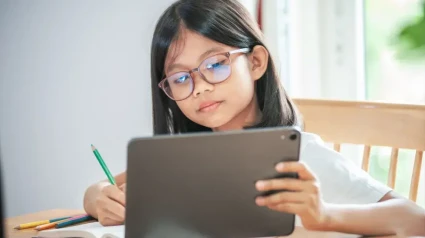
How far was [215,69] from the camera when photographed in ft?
3.83

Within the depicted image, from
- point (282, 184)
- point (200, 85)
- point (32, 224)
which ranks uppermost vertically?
point (200, 85)

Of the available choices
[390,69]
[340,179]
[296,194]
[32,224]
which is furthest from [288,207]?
[390,69]

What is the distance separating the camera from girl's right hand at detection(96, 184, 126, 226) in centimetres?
110

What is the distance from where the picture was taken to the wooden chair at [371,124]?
1.28 metres

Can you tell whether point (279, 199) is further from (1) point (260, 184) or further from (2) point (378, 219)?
(2) point (378, 219)

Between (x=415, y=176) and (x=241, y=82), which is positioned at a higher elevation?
(x=241, y=82)

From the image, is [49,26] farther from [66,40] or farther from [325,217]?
[325,217]

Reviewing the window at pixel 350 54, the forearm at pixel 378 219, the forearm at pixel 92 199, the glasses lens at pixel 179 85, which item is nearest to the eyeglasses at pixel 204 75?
the glasses lens at pixel 179 85

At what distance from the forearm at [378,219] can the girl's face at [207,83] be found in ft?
1.07

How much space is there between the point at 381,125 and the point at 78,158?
2.36 ft

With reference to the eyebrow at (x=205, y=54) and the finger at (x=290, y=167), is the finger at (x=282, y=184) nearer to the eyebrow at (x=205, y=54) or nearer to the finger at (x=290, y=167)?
the finger at (x=290, y=167)

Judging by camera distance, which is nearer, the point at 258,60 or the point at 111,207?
the point at 111,207

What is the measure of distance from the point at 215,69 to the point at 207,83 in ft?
0.09

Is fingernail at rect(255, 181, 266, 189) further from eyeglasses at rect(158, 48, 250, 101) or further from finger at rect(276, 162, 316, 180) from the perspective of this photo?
eyeglasses at rect(158, 48, 250, 101)
